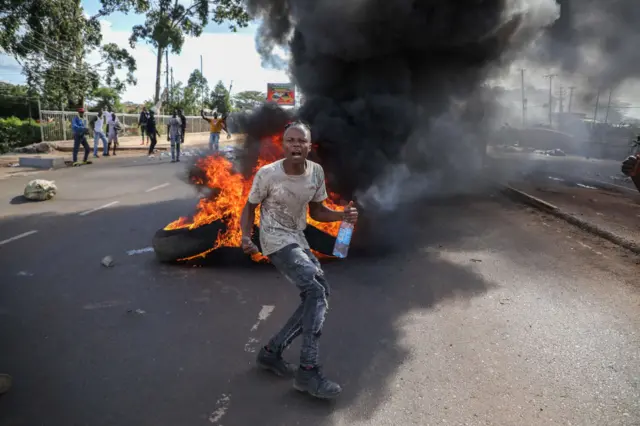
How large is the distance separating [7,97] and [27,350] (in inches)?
1136

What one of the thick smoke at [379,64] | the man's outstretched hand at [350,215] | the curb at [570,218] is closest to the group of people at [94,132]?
the thick smoke at [379,64]

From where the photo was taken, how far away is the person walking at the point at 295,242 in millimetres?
3049

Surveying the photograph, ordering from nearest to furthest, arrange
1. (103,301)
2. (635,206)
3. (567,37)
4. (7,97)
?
(103,301) < (635,206) < (567,37) < (7,97)

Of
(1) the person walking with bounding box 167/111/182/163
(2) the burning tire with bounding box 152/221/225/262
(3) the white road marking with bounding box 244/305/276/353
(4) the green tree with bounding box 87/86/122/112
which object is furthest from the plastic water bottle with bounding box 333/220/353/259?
(4) the green tree with bounding box 87/86/122/112

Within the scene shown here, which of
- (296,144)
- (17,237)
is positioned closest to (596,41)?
(296,144)

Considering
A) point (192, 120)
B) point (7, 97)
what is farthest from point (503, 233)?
point (192, 120)

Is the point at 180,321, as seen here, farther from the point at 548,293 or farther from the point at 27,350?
the point at 548,293

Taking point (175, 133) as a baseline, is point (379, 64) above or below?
above

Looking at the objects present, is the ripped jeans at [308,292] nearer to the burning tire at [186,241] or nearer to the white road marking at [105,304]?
the white road marking at [105,304]

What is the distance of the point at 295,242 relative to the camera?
125 inches

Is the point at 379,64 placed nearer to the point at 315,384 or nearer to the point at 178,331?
the point at 178,331

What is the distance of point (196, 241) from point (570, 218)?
22.1 ft

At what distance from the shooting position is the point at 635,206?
10477 millimetres

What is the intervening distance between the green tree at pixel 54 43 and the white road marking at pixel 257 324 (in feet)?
62.3
